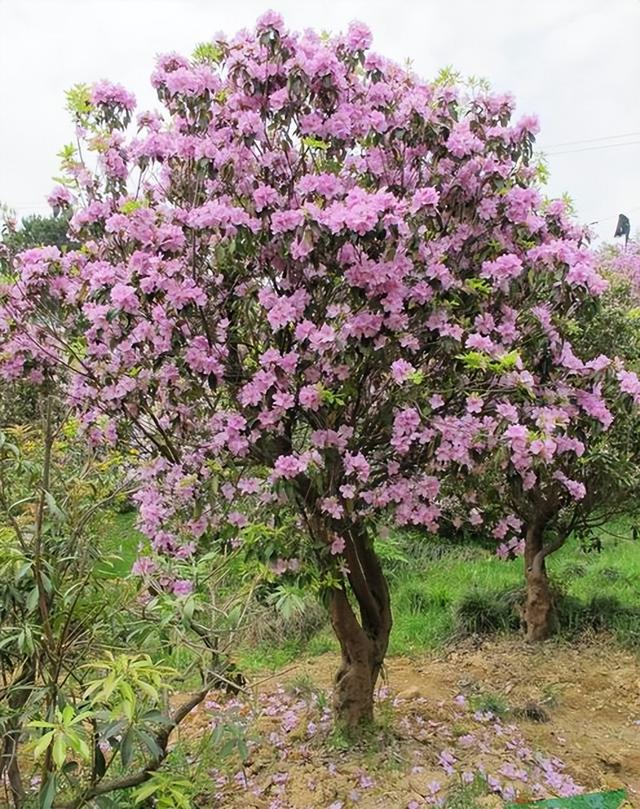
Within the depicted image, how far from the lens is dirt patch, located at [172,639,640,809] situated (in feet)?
10.5

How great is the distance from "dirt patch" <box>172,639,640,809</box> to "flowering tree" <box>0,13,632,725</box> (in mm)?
902

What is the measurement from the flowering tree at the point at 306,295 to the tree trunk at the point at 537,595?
2.51 metres

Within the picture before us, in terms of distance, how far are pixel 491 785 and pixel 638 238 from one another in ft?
41.0

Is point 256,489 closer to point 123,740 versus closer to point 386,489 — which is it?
point 386,489

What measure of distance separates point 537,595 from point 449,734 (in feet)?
6.23

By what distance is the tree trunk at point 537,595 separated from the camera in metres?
5.35

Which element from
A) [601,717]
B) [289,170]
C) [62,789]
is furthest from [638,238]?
[62,789]

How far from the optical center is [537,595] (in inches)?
212

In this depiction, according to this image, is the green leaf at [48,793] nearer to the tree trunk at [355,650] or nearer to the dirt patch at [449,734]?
the dirt patch at [449,734]

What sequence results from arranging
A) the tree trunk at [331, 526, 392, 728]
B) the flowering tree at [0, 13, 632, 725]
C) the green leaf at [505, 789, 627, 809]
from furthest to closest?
1. the tree trunk at [331, 526, 392, 728]
2. the green leaf at [505, 789, 627, 809]
3. the flowering tree at [0, 13, 632, 725]

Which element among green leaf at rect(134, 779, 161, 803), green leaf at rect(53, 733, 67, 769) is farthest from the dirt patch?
green leaf at rect(53, 733, 67, 769)

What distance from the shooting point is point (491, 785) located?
10.5 ft

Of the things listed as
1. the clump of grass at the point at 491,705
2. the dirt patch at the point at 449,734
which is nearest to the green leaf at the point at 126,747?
the dirt patch at the point at 449,734

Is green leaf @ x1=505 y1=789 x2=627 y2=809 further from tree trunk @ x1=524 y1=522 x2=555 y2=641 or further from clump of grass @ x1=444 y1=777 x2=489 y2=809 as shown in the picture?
tree trunk @ x1=524 y1=522 x2=555 y2=641
